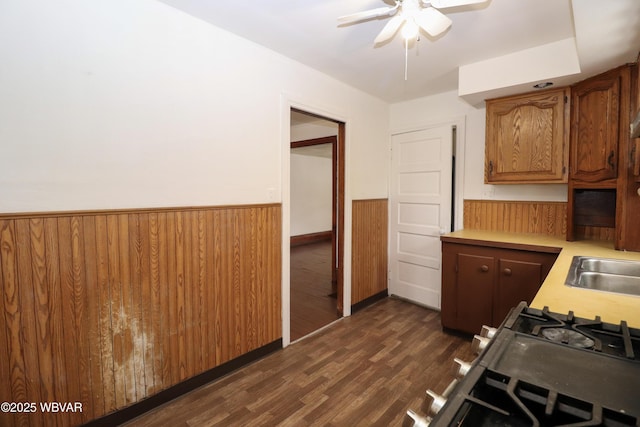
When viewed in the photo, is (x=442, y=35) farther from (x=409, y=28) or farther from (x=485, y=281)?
(x=485, y=281)

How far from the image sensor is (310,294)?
4.04 meters

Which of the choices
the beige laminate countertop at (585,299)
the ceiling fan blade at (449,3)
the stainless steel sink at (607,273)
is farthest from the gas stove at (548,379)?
the ceiling fan blade at (449,3)

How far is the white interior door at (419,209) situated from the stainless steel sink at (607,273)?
1498 millimetres

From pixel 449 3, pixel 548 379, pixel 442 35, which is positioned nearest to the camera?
pixel 548 379

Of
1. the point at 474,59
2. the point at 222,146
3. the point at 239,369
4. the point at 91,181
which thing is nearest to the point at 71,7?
the point at 91,181

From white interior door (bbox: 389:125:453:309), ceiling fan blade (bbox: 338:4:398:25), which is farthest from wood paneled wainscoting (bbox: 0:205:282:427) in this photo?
white interior door (bbox: 389:125:453:309)

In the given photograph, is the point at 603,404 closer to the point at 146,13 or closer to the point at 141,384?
the point at 141,384

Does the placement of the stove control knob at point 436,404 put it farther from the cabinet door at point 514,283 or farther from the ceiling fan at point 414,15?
the cabinet door at point 514,283

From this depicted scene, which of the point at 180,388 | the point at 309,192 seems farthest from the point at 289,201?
the point at 309,192

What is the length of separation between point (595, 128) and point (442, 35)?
1322mm

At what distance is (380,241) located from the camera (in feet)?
12.4

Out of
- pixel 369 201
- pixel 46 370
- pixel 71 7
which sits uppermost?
pixel 71 7

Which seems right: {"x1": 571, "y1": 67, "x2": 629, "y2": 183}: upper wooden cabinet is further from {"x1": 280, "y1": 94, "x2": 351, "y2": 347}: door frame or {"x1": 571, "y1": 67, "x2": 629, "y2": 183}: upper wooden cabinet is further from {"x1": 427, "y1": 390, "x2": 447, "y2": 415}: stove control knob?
{"x1": 427, "y1": 390, "x2": 447, "y2": 415}: stove control knob

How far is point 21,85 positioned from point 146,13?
764 millimetres
